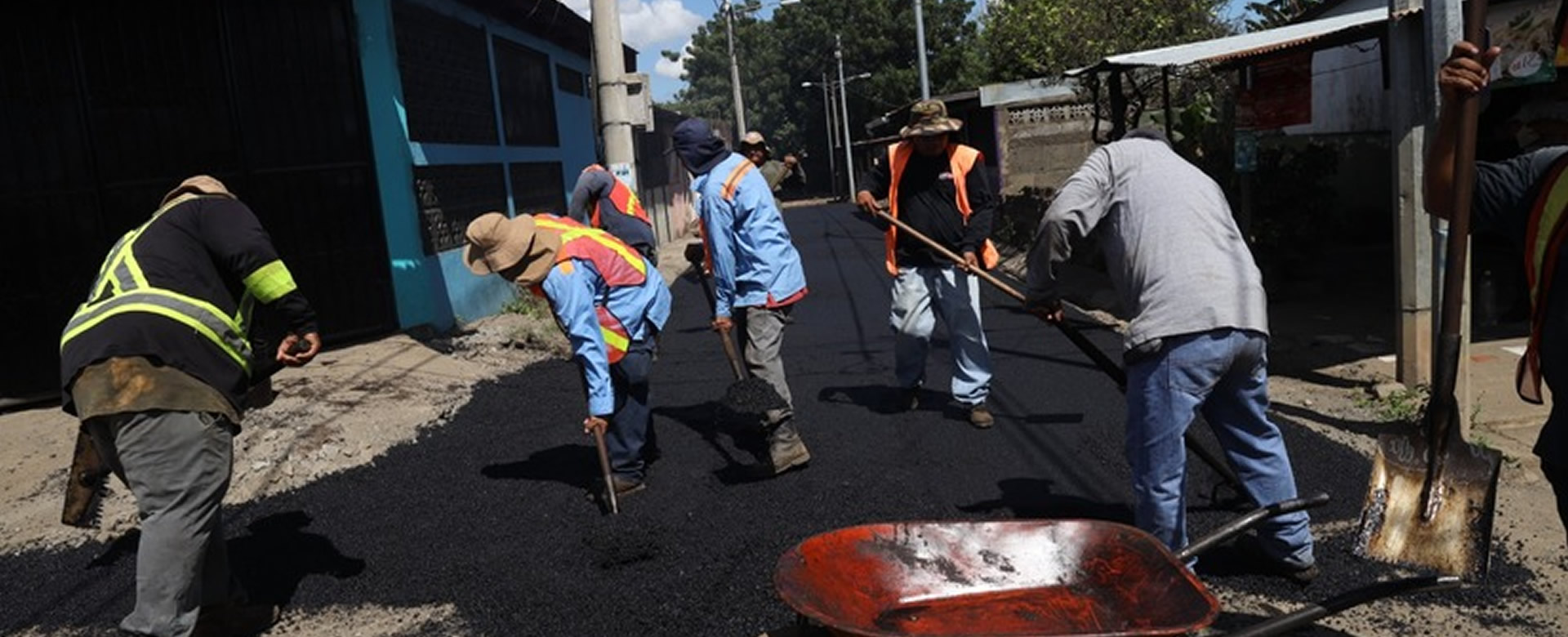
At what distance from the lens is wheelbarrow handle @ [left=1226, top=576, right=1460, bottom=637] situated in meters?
2.37

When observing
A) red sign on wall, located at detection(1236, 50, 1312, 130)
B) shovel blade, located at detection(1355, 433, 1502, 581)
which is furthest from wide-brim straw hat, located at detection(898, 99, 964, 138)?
red sign on wall, located at detection(1236, 50, 1312, 130)

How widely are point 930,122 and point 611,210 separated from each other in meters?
2.23

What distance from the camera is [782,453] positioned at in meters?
4.95

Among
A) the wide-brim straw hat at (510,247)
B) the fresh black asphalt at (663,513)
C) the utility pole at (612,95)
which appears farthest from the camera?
the utility pole at (612,95)

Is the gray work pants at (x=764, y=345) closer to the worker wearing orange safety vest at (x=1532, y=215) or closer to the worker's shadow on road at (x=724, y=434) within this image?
the worker's shadow on road at (x=724, y=434)

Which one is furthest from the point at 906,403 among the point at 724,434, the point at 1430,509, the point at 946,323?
the point at 1430,509

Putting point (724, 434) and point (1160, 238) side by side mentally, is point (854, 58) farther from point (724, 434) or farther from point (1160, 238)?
point (1160, 238)

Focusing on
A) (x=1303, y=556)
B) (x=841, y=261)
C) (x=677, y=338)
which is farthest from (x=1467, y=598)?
(x=841, y=261)

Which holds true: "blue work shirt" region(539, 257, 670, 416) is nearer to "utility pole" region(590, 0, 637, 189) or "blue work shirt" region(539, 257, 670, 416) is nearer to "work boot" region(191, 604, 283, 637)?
"work boot" region(191, 604, 283, 637)

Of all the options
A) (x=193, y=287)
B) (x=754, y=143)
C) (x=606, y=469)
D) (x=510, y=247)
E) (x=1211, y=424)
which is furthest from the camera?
(x=754, y=143)

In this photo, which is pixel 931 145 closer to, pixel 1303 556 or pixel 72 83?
pixel 1303 556

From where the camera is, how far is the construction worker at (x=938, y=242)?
5.68m

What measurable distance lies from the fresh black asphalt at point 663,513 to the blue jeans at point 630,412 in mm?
165

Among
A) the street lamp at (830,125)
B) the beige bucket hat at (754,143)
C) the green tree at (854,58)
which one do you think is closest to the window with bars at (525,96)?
the beige bucket hat at (754,143)
